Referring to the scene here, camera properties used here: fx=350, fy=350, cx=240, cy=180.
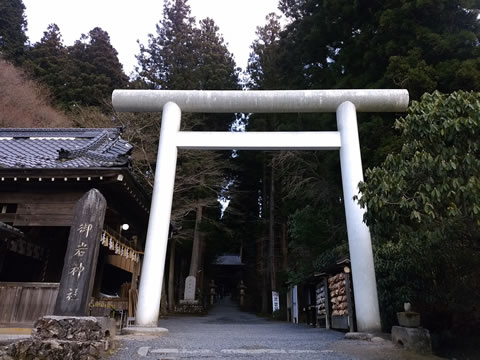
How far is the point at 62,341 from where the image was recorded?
187 inches

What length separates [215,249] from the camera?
2562 centimetres

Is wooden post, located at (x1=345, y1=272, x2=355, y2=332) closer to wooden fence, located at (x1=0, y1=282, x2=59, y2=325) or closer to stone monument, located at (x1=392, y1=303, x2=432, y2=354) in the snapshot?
stone monument, located at (x1=392, y1=303, x2=432, y2=354)

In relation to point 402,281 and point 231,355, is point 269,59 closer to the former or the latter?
point 402,281

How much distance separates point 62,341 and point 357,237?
5234 mm

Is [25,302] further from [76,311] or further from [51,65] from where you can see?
[51,65]

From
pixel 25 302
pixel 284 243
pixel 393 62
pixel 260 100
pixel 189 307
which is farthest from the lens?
pixel 284 243

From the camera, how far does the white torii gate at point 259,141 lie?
6.59m

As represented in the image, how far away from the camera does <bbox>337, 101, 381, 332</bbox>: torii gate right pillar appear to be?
6.40m

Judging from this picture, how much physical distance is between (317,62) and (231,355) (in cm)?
1436

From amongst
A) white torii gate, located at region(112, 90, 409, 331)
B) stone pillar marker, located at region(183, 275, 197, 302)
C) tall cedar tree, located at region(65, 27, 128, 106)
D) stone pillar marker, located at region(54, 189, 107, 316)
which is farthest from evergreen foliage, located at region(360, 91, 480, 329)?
tall cedar tree, located at region(65, 27, 128, 106)

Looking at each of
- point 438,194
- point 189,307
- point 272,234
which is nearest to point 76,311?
point 438,194

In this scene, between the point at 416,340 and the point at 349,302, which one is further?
Result: the point at 349,302

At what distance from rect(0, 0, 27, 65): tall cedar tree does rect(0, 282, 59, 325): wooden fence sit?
23.9 m

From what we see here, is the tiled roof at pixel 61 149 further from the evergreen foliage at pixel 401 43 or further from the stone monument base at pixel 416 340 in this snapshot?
the evergreen foliage at pixel 401 43
